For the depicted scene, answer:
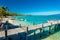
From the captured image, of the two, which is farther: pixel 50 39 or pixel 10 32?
pixel 50 39

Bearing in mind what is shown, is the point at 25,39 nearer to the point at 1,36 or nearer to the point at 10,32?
the point at 10,32

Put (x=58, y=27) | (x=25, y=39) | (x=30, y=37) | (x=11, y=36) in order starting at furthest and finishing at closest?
(x=58, y=27) → (x=30, y=37) → (x=25, y=39) → (x=11, y=36)

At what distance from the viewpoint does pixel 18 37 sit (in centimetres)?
1556

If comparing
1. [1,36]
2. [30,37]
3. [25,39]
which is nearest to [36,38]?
[30,37]

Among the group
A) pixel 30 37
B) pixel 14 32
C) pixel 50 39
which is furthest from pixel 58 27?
pixel 14 32

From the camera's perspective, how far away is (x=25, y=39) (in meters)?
16.6

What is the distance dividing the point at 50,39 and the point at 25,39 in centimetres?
493

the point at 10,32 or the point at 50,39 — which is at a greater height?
the point at 10,32

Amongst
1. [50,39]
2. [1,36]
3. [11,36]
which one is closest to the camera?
[1,36]

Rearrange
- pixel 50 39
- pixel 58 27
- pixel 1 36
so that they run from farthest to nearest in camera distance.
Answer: pixel 58 27 → pixel 50 39 → pixel 1 36

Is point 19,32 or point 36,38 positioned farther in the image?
point 36,38

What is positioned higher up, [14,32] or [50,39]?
[14,32]

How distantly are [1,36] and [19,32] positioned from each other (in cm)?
290

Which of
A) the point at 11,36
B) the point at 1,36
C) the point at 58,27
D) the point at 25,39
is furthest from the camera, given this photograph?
the point at 58,27
